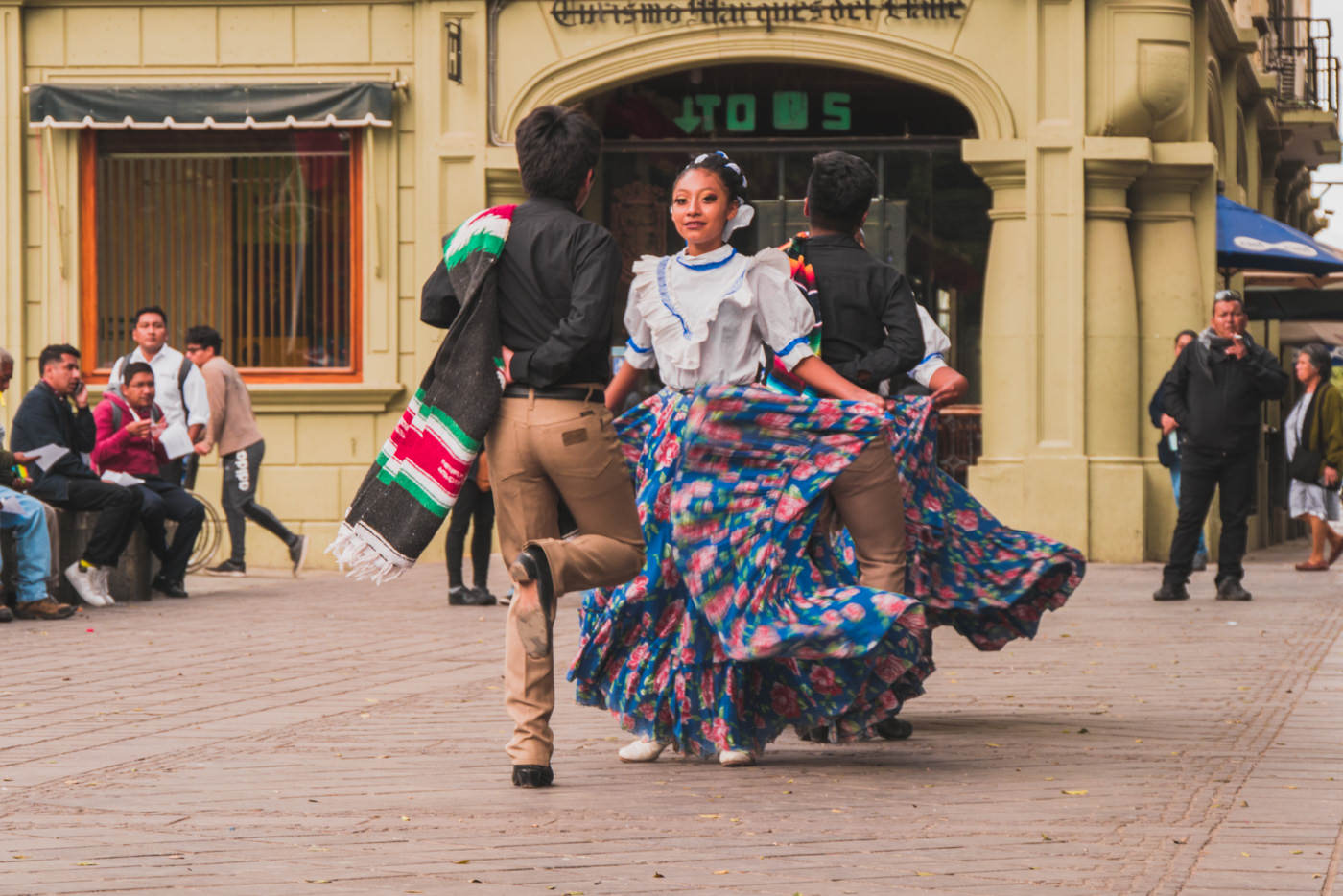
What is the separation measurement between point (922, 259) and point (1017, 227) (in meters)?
1.08

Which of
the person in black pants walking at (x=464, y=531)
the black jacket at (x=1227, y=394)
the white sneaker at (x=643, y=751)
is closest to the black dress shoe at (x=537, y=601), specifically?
the white sneaker at (x=643, y=751)

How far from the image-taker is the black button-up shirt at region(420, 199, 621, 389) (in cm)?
→ 570

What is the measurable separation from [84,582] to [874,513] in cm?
736

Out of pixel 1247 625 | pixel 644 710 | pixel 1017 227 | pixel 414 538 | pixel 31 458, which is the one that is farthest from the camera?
pixel 1017 227

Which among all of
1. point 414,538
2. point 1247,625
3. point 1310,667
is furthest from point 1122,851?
point 1247,625

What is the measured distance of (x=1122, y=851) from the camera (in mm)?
4703

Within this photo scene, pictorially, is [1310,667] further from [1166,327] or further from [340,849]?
[1166,327]

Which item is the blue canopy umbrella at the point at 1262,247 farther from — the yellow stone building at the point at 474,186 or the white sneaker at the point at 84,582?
the white sneaker at the point at 84,582

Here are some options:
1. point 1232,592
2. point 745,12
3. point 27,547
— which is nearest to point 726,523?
point 27,547

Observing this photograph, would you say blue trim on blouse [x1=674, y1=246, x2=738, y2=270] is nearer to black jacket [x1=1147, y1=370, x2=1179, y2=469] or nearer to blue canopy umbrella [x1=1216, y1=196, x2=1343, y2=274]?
black jacket [x1=1147, y1=370, x2=1179, y2=469]

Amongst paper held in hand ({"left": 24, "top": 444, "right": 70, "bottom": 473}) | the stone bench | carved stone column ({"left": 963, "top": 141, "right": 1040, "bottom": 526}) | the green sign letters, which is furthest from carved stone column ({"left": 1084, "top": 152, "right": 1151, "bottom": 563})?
paper held in hand ({"left": 24, "top": 444, "right": 70, "bottom": 473})

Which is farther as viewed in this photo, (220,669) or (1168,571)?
(1168,571)

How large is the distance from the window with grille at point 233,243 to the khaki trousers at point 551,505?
1153 centimetres

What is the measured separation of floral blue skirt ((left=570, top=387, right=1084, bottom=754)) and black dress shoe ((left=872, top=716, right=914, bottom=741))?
22cm
